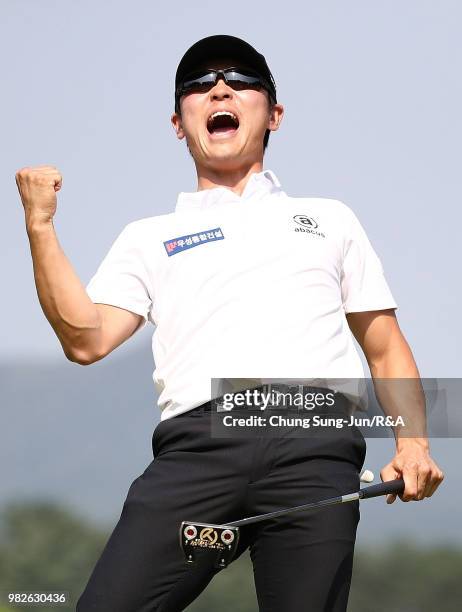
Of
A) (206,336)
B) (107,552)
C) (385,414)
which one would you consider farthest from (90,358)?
(385,414)

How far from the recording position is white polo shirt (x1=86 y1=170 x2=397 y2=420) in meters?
4.96

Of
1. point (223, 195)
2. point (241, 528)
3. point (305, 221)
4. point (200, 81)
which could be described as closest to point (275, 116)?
point (200, 81)

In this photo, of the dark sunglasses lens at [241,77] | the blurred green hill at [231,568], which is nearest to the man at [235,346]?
the dark sunglasses lens at [241,77]

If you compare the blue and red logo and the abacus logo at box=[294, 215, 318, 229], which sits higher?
the abacus logo at box=[294, 215, 318, 229]

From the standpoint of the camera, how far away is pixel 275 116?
6188 mm

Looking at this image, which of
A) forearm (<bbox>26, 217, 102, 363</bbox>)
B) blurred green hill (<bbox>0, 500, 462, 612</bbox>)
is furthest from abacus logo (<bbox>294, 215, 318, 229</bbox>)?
blurred green hill (<bbox>0, 500, 462, 612</bbox>)

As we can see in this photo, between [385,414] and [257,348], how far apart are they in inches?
32.5

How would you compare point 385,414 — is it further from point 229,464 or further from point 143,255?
point 143,255

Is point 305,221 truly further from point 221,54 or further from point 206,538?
point 206,538

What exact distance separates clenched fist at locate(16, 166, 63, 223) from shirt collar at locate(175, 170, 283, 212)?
32.9 inches

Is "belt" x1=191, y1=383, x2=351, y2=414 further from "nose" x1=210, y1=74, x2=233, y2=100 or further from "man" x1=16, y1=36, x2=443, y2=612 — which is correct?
"nose" x1=210, y1=74, x2=233, y2=100

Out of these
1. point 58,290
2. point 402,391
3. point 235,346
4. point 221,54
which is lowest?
point 402,391

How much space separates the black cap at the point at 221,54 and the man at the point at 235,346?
457 mm

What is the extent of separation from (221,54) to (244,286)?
1466 mm
